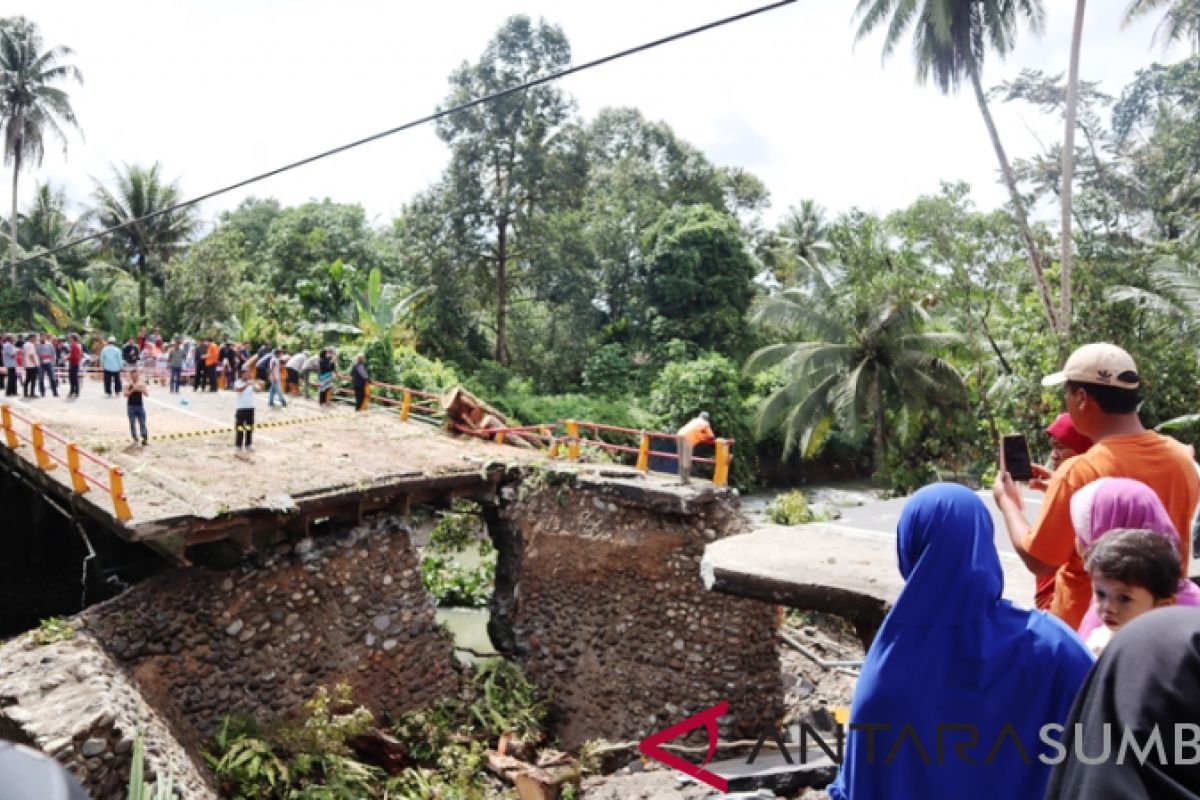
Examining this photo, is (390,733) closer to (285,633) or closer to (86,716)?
(285,633)

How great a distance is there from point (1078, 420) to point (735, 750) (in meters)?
9.33

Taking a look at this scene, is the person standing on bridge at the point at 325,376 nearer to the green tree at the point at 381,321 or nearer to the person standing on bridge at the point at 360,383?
the person standing on bridge at the point at 360,383

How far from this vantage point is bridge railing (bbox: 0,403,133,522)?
29.3 feet

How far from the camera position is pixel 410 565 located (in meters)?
11.7

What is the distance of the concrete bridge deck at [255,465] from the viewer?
31.5 feet

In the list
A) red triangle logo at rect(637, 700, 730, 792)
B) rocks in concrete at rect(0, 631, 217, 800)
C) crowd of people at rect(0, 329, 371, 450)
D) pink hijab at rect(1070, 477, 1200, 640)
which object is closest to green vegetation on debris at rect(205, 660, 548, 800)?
rocks in concrete at rect(0, 631, 217, 800)

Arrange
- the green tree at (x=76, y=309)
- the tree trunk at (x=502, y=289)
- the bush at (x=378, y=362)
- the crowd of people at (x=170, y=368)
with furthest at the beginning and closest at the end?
the green tree at (x=76, y=309), the tree trunk at (x=502, y=289), the bush at (x=378, y=362), the crowd of people at (x=170, y=368)

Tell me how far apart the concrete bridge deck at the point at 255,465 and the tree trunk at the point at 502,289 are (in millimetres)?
10784

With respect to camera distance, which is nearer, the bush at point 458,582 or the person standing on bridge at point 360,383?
the person standing on bridge at point 360,383

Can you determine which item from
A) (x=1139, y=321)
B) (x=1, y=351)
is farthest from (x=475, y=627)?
(x=1139, y=321)

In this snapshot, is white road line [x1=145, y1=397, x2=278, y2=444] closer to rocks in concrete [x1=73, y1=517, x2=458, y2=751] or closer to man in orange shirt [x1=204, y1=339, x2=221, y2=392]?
man in orange shirt [x1=204, y1=339, x2=221, y2=392]

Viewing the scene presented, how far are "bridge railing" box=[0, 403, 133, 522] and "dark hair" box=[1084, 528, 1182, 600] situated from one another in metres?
8.93

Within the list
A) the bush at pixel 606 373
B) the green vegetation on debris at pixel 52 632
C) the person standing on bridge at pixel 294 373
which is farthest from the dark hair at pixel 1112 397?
the bush at pixel 606 373

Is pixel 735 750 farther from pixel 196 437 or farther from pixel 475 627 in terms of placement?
pixel 196 437
